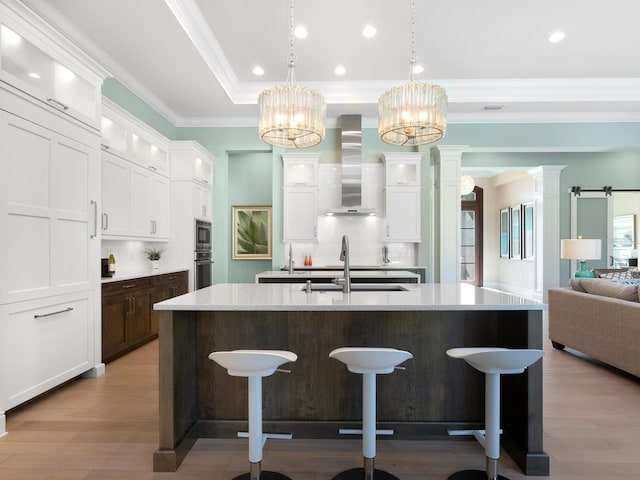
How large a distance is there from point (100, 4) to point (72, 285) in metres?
2.41

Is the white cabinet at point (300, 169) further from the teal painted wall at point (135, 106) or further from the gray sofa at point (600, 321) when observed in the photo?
the gray sofa at point (600, 321)

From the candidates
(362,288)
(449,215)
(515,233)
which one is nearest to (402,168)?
(449,215)

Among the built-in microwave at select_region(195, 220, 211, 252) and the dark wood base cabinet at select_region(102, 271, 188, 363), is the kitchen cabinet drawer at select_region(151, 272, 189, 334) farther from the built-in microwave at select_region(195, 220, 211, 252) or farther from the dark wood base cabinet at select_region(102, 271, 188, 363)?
the built-in microwave at select_region(195, 220, 211, 252)

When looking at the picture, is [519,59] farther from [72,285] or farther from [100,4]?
[72,285]

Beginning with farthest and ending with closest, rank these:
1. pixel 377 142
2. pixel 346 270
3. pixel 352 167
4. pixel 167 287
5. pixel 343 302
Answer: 1. pixel 377 142
2. pixel 352 167
3. pixel 167 287
4. pixel 346 270
5. pixel 343 302

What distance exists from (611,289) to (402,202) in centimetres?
301

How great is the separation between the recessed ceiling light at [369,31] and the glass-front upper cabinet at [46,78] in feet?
8.79

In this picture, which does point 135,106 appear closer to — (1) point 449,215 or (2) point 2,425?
(2) point 2,425

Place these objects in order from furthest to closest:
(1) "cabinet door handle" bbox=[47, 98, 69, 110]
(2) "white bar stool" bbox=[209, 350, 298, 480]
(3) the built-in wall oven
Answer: (3) the built-in wall oven, (1) "cabinet door handle" bbox=[47, 98, 69, 110], (2) "white bar stool" bbox=[209, 350, 298, 480]

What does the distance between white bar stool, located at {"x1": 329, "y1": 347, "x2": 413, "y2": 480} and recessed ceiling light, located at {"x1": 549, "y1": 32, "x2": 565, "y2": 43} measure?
4.24 meters

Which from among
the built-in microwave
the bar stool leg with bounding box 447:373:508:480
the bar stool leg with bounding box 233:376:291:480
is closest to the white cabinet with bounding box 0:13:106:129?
the built-in microwave

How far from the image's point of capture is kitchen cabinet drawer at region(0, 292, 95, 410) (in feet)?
8.46

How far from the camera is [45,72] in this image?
298 cm

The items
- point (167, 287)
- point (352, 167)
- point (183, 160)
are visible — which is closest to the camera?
point (167, 287)
